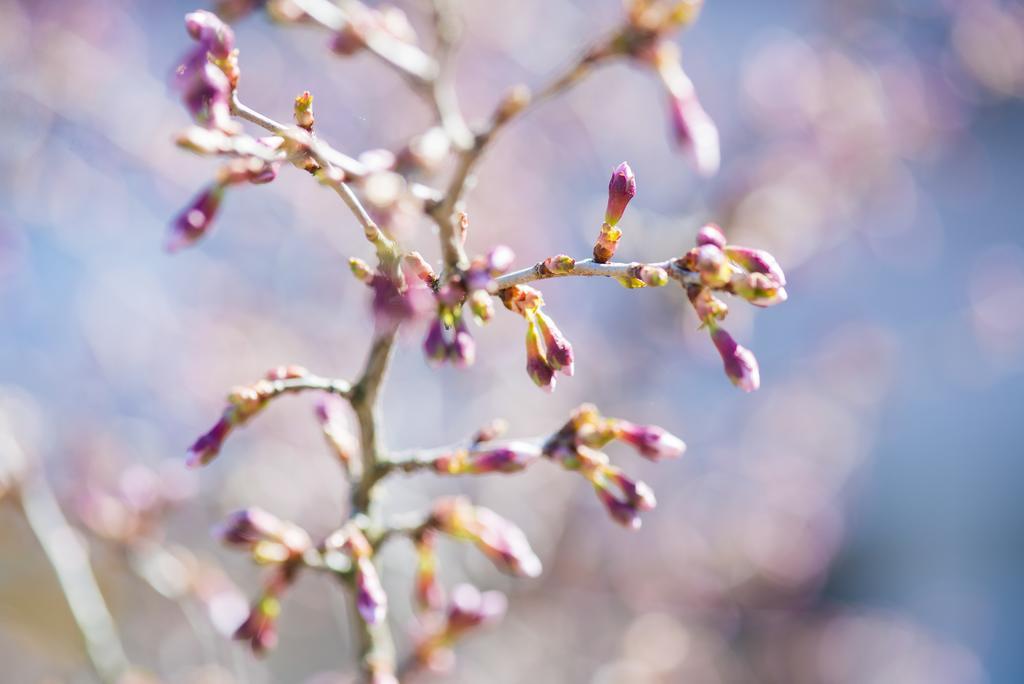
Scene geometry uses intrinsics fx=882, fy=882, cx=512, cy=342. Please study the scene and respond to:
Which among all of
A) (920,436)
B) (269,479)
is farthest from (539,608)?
(920,436)

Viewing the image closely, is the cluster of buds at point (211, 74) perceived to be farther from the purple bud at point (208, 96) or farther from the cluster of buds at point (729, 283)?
the cluster of buds at point (729, 283)

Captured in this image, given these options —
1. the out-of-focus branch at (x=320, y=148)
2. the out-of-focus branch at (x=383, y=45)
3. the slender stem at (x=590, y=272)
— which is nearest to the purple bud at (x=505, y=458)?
the slender stem at (x=590, y=272)

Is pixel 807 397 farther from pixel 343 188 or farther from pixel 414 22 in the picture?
pixel 343 188

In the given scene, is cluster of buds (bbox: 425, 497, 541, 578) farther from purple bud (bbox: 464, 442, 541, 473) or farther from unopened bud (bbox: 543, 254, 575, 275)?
unopened bud (bbox: 543, 254, 575, 275)

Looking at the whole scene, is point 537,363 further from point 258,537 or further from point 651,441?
point 258,537

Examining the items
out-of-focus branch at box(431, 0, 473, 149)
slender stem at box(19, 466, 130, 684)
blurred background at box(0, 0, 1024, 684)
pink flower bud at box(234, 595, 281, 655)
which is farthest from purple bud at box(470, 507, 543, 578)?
blurred background at box(0, 0, 1024, 684)

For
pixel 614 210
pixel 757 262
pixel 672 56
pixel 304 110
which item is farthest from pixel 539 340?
pixel 672 56
